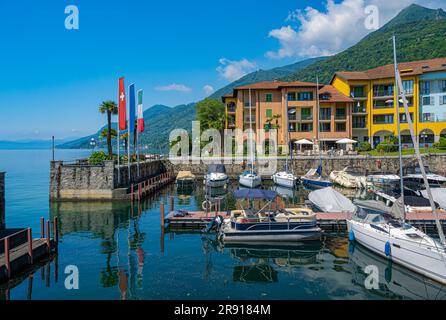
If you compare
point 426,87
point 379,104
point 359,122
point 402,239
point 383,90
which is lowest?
point 402,239

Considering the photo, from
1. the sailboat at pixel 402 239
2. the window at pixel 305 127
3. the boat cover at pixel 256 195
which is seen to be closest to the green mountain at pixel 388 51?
the window at pixel 305 127

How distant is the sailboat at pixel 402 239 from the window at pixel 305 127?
156ft

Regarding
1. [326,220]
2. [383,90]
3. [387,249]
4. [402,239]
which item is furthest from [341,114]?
[402,239]

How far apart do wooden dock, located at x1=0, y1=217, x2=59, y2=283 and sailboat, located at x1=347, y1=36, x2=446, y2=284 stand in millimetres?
18029

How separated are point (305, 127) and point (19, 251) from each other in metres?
59.1

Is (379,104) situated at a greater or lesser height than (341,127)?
greater

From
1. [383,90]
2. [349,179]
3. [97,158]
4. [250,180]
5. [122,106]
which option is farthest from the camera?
[383,90]

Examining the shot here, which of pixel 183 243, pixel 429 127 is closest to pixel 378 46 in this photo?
pixel 429 127

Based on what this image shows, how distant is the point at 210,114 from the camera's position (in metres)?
83.6

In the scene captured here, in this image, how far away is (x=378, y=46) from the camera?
472ft

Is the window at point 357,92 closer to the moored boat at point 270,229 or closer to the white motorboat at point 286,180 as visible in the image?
the white motorboat at point 286,180

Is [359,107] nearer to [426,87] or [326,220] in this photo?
[426,87]

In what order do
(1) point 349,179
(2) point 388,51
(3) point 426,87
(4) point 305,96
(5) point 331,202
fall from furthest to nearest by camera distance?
(2) point 388,51
(4) point 305,96
(3) point 426,87
(1) point 349,179
(5) point 331,202
